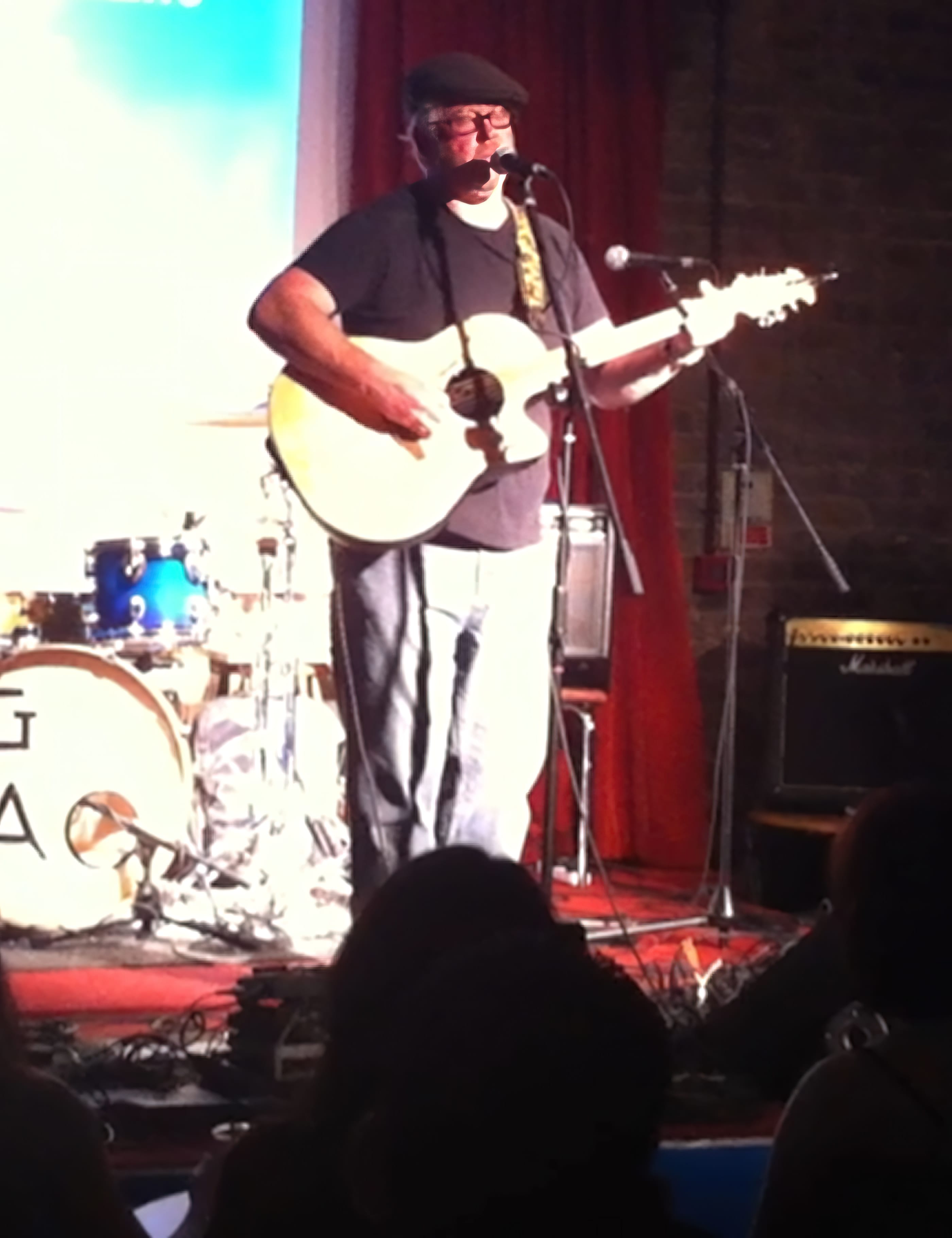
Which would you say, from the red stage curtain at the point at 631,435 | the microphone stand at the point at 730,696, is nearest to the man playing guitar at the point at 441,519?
the microphone stand at the point at 730,696

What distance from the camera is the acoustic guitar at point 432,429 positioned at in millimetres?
3277

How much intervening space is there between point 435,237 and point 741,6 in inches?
131

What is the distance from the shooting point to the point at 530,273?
3.36 metres

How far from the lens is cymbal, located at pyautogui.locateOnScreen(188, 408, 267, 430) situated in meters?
5.34

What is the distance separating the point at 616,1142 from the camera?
123 cm

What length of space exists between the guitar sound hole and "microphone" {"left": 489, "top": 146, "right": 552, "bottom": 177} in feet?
1.27

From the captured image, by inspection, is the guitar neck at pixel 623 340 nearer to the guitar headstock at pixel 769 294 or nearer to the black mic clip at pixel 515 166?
the guitar headstock at pixel 769 294

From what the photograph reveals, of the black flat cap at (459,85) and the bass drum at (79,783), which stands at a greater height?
the black flat cap at (459,85)

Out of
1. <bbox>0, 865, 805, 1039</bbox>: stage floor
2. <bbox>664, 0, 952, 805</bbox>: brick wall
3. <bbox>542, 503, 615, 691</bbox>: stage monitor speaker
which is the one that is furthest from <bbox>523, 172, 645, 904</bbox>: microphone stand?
<bbox>664, 0, 952, 805</bbox>: brick wall

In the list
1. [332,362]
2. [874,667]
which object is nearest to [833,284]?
[874,667]

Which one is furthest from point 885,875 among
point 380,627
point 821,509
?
point 821,509

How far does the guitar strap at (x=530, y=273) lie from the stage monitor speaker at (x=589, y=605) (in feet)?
7.01

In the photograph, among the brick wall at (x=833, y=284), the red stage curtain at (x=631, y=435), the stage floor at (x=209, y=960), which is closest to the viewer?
the stage floor at (x=209, y=960)

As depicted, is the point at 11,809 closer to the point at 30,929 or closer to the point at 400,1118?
the point at 30,929
